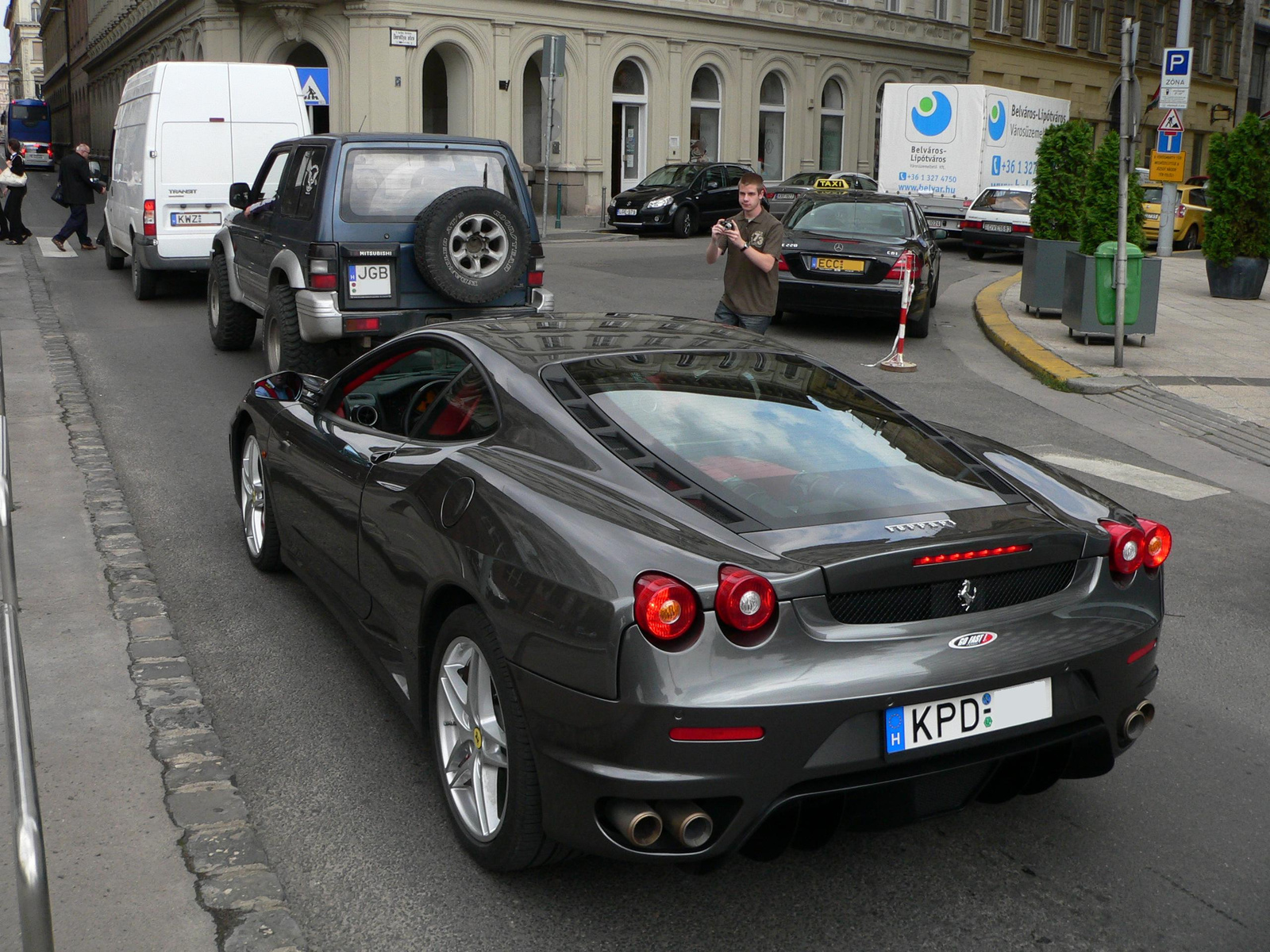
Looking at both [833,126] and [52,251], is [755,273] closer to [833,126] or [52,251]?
[52,251]

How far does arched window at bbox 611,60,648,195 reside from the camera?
3716cm

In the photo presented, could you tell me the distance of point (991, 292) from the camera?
18.4 metres

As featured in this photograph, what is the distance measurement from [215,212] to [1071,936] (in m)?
13.2

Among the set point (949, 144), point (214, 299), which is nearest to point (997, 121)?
point (949, 144)

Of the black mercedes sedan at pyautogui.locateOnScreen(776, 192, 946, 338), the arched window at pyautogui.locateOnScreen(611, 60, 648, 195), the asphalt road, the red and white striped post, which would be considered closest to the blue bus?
the arched window at pyautogui.locateOnScreen(611, 60, 648, 195)

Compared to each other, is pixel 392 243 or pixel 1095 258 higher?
pixel 392 243

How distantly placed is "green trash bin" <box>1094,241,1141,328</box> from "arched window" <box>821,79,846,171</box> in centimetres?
3053

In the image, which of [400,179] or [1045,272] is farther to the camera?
[1045,272]

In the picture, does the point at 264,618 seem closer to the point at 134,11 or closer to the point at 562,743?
the point at 562,743

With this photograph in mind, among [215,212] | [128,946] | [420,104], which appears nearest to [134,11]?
[420,104]

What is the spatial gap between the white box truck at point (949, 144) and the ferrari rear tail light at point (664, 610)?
2676 centimetres

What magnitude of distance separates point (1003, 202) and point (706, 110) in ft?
49.4

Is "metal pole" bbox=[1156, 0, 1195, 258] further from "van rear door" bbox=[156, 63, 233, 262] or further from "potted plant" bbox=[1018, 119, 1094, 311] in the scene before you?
"van rear door" bbox=[156, 63, 233, 262]

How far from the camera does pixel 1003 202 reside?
85.7 ft
